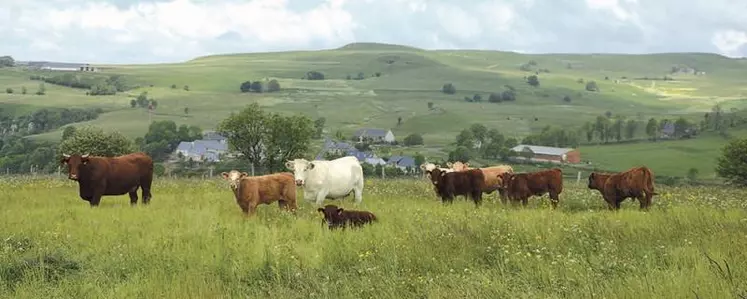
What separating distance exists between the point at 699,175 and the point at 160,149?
9129 centimetres

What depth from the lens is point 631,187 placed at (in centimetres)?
1925

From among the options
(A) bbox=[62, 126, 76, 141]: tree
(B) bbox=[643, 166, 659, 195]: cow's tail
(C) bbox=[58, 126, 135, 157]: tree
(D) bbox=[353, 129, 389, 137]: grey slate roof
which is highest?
(B) bbox=[643, 166, 659, 195]: cow's tail

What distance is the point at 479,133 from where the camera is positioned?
433 ft

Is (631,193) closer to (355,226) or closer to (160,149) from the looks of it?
(355,226)

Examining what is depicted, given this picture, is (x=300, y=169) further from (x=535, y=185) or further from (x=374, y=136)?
(x=374, y=136)

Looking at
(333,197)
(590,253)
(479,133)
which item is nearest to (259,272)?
(590,253)

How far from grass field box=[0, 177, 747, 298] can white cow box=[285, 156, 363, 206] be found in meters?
4.30

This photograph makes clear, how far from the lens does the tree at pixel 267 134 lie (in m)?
41.6

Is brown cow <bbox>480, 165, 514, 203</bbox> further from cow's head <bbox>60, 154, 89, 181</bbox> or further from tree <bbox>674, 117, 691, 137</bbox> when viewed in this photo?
tree <bbox>674, 117, 691, 137</bbox>

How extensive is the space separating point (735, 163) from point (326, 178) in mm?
60028

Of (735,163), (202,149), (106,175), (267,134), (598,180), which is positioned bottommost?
(202,149)

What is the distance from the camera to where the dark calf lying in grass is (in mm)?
14547

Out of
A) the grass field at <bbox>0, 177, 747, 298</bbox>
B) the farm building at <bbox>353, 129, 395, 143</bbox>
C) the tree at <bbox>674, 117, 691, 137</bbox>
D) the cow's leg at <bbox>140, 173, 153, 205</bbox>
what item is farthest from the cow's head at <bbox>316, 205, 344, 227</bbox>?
the tree at <bbox>674, 117, 691, 137</bbox>

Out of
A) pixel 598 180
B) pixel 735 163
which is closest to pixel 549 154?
pixel 735 163
